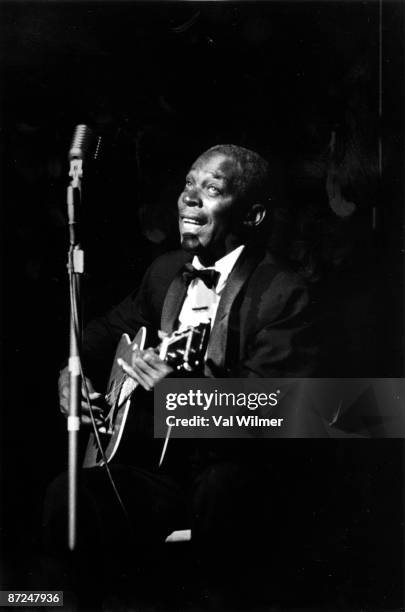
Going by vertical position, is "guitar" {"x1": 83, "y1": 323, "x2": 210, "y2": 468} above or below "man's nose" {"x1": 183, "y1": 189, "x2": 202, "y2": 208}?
below

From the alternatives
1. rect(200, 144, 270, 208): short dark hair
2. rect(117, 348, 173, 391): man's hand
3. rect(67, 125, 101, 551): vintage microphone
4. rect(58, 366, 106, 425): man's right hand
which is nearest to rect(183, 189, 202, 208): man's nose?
rect(200, 144, 270, 208): short dark hair

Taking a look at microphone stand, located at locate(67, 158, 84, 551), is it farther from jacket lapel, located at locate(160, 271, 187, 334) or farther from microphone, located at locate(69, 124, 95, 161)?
jacket lapel, located at locate(160, 271, 187, 334)

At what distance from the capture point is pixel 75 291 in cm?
226

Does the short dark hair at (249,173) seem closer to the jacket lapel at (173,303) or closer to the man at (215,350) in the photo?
the man at (215,350)

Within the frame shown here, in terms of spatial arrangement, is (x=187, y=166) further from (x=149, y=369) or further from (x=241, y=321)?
(x=149, y=369)

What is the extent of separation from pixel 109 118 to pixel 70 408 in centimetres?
88

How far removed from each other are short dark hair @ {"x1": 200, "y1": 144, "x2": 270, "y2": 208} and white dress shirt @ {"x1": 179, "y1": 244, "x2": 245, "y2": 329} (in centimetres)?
15

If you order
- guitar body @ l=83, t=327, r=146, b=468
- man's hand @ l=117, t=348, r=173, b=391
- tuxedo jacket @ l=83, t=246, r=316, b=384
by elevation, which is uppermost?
tuxedo jacket @ l=83, t=246, r=316, b=384

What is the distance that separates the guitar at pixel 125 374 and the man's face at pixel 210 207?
0.79ft

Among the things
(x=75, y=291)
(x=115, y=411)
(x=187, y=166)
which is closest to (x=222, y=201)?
(x=187, y=166)

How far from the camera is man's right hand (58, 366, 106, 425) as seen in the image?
88.6 inches

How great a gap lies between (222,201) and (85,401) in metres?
0.71

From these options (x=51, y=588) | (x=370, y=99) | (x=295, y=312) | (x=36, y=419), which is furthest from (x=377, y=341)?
(x=51, y=588)

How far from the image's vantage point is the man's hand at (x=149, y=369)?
2201 mm
